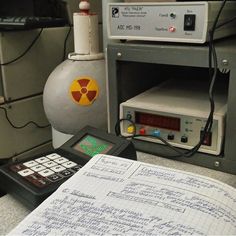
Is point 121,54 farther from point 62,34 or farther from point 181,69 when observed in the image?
point 62,34

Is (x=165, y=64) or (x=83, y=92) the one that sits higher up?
(x=165, y=64)

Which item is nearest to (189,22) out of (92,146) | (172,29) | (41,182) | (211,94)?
(172,29)

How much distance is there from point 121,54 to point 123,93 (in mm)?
112

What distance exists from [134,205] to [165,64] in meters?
0.39

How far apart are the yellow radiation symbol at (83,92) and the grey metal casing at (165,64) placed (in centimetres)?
24

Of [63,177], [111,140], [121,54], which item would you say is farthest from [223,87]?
[63,177]

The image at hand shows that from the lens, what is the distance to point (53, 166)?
618 millimetres

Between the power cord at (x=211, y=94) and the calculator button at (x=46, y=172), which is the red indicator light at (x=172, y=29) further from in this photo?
the calculator button at (x=46, y=172)

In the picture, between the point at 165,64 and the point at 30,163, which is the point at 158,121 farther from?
the point at 30,163

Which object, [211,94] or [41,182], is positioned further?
[211,94]

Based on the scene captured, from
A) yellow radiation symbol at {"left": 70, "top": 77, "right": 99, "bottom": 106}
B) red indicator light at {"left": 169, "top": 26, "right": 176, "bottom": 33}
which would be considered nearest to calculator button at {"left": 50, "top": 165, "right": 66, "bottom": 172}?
red indicator light at {"left": 169, "top": 26, "right": 176, "bottom": 33}

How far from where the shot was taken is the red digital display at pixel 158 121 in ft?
2.53

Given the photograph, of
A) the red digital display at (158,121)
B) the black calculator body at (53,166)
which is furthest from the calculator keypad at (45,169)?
the red digital display at (158,121)

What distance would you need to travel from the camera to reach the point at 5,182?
1.95ft
